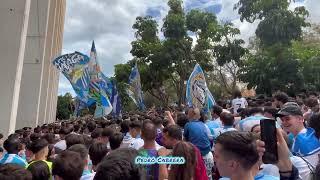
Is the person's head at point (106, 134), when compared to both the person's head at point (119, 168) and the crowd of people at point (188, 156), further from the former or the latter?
the person's head at point (119, 168)

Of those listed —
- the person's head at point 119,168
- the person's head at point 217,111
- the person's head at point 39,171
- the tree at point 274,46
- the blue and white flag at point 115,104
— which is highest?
the tree at point 274,46

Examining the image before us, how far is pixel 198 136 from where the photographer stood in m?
7.04

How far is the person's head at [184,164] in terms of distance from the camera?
12.6 feet

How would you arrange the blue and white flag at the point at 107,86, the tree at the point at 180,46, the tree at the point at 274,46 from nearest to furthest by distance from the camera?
the blue and white flag at the point at 107,86
the tree at the point at 274,46
the tree at the point at 180,46

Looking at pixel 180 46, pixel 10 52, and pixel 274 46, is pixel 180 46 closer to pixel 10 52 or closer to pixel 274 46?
pixel 274 46

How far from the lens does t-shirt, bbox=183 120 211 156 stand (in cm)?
704

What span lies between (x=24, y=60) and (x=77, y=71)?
9.50 m

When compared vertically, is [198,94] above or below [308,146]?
above

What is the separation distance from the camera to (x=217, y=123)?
8.30 m

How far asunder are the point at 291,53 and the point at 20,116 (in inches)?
548

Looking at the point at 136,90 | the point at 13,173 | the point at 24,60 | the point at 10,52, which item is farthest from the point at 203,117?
the point at 24,60

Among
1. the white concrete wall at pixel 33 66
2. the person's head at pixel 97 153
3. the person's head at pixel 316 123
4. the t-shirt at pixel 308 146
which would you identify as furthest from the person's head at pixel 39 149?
the white concrete wall at pixel 33 66

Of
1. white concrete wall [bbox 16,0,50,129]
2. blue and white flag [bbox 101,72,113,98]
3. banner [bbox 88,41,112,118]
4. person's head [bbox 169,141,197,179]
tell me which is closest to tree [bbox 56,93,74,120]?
white concrete wall [bbox 16,0,50,129]

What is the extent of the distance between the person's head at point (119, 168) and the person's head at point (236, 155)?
545mm
